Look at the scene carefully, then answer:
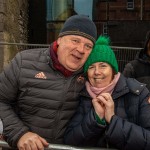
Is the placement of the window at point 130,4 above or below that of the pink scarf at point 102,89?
above

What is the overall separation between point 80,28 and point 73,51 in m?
0.17

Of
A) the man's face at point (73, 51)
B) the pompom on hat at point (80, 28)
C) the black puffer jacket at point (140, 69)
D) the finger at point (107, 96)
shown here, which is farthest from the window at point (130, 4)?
the finger at point (107, 96)

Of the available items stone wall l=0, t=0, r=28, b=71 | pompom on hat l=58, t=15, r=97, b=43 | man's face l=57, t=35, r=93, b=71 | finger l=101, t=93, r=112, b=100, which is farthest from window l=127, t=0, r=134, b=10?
finger l=101, t=93, r=112, b=100

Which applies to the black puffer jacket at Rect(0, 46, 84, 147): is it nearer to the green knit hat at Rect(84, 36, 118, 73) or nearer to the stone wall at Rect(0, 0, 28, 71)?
the green knit hat at Rect(84, 36, 118, 73)

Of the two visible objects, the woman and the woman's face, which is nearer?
the woman

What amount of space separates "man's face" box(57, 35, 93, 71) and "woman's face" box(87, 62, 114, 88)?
0.27 feet

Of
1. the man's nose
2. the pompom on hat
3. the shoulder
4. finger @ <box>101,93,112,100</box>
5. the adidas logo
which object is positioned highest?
the pompom on hat

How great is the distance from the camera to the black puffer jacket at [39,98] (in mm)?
2168

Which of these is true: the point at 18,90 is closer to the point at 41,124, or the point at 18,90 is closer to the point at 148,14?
the point at 41,124

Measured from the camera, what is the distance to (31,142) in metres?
2.01

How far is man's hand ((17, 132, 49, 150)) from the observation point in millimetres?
1995

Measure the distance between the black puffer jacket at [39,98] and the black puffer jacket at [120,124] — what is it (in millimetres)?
80

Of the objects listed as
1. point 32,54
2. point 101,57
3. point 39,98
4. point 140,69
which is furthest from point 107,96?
point 140,69

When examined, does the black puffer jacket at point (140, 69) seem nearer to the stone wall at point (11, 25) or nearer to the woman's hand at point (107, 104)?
the woman's hand at point (107, 104)
